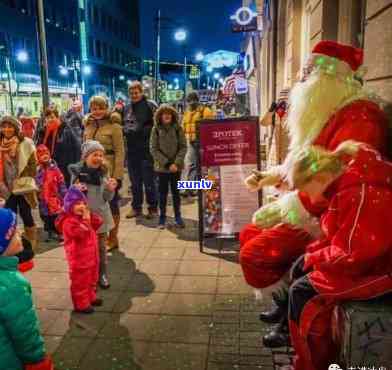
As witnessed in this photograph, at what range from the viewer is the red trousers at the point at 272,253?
3086 millimetres

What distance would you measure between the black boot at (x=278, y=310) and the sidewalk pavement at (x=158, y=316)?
10cm

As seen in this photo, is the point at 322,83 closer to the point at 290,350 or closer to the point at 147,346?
the point at 290,350

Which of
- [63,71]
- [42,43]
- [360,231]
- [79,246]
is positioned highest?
[63,71]

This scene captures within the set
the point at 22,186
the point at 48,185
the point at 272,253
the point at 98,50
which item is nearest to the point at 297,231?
the point at 272,253

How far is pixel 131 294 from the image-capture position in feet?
14.0

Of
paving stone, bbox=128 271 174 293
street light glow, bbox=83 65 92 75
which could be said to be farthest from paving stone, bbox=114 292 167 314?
street light glow, bbox=83 65 92 75

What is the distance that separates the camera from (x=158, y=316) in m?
3.81

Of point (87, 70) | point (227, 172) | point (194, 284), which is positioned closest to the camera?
point (194, 284)

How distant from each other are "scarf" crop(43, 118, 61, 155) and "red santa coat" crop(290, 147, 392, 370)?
17.6 ft

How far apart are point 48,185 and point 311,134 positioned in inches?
165

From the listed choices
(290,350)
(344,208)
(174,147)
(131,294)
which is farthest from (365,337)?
(174,147)

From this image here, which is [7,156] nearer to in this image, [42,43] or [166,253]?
[166,253]

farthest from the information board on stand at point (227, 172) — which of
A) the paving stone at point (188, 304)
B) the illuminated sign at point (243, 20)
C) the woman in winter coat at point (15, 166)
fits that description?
the illuminated sign at point (243, 20)

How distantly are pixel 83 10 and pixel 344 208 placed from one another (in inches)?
2252
